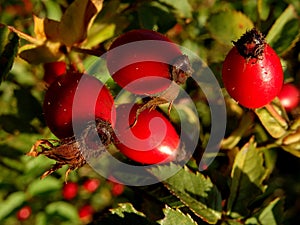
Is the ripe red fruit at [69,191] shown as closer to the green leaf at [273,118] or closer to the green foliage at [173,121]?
the green foliage at [173,121]

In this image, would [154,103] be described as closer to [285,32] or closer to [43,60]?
[43,60]

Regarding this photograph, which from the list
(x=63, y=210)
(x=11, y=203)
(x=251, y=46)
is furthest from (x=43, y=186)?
(x=251, y=46)

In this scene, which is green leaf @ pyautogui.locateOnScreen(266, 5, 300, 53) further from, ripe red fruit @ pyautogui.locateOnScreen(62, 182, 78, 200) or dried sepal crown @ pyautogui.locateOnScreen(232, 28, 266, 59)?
ripe red fruit @ pyautogui.locateOnScreen(62, 182, 78, 200)

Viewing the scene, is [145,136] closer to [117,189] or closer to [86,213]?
[117,189]

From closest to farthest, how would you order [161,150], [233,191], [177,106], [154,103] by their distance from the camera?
[154,103] < [161,150] < [233,191] < [177,106]

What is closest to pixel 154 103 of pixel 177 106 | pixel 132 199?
pixel 177 106

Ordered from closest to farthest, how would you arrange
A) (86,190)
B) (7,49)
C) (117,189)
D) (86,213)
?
(7,49) < (117,189) < (86,190) < (86,213)

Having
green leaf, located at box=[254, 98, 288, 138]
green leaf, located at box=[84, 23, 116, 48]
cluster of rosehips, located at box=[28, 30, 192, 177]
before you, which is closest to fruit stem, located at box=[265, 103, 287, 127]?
green leaf, located at box=[254, 98, 288, 138]
